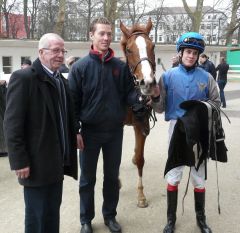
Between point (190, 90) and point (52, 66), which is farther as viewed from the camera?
point (190, 90)

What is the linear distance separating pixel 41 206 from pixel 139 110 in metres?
1.61

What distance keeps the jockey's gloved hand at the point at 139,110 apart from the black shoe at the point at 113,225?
116 cm

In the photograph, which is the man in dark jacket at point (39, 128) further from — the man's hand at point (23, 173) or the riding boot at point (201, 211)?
the riding boot at point (201, 211)

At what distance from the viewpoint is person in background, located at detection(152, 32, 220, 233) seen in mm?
3184

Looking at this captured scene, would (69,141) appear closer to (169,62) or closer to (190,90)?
(190,90)

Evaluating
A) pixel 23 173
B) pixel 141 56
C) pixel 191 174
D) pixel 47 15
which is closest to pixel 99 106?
pixel 141 56

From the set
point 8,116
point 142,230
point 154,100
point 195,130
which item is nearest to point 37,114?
point 8,116

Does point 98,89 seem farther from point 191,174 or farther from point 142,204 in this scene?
point 142,204

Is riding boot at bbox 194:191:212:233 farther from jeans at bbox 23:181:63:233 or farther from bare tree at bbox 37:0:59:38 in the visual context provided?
bare tree at bbox 37:0:59:38

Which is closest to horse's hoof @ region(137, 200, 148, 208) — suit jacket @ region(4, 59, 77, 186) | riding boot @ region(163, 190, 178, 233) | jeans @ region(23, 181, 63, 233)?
riding boot @ region(163, 190, 178, 233)

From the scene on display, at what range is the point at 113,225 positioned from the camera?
352cm

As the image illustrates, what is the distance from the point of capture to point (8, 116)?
91.9 inches

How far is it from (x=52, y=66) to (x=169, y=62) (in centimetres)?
2140

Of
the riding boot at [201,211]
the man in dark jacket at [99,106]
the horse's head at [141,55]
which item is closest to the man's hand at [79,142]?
the man in dark jacket at [99,106]
